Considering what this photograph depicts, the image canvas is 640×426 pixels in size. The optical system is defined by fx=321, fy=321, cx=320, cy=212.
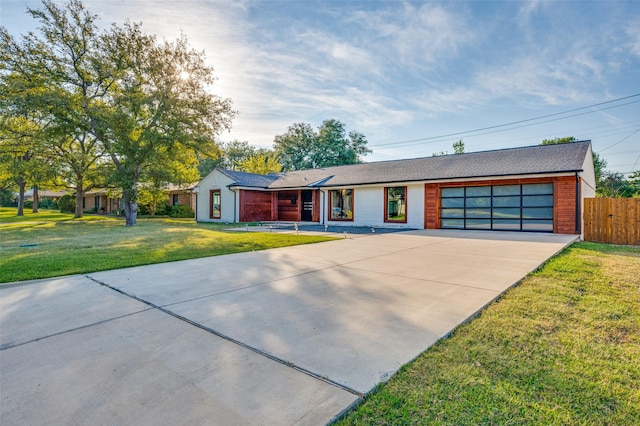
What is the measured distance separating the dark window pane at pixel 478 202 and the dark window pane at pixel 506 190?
0.43 m

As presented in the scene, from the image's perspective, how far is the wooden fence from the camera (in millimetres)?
10883

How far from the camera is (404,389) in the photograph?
2191mm

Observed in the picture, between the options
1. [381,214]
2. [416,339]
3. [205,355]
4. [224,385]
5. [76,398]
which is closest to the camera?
[76,398]

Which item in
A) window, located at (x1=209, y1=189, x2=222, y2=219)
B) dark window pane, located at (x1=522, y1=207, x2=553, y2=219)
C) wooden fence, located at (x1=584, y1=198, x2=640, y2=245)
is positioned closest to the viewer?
wooden fence, located at (x1=584, y1=198, x2=640, y2=245)

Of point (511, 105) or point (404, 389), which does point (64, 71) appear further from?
point (511, 105)

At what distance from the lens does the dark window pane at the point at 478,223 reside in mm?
14153

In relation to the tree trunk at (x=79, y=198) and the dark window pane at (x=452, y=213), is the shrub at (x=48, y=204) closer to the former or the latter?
the tree trunk at (x=79, y=198)

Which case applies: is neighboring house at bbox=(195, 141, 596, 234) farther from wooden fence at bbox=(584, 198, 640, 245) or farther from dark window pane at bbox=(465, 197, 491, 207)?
wooden fence at bbox=(584, 198, 640, 245)

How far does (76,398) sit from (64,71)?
21608 mm

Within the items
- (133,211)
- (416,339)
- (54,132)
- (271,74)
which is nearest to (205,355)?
(416,339)

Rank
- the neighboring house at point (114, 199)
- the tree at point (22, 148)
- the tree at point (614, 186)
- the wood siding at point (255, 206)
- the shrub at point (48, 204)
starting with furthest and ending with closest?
the shrub at point (48, 204) → the tree at point (614, 186) → the neighboring house at point (114, 199) → the wood siding at point (255, 206) → the tree at point (22, 148)

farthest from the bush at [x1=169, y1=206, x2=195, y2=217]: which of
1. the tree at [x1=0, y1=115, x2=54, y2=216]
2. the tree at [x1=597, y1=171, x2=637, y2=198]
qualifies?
the tree at [x1=597, y1=171, x2=637, y2=198]

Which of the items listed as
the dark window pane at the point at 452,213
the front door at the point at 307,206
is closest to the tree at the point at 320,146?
the front door at the point at 307,206

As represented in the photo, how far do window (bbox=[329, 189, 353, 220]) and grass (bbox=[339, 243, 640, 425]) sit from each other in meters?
14.2
